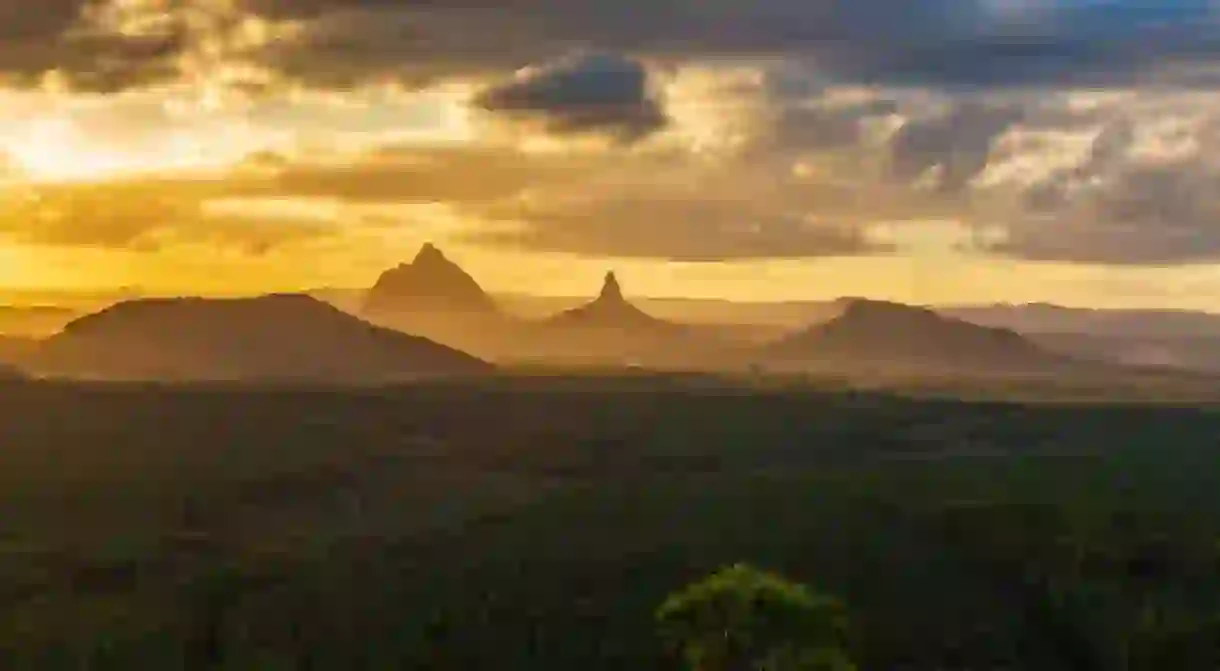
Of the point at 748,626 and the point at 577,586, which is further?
the point at 577,586

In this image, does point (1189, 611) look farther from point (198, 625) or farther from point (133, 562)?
point (133, 562)

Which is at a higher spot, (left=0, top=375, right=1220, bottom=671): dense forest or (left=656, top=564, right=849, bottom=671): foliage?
(left=656, top=564, right=849, bottom=671): foliage

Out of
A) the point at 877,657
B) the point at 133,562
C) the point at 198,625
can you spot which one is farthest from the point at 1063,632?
the point at 133,562

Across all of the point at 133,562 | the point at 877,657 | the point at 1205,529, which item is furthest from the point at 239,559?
the point at 1205,529

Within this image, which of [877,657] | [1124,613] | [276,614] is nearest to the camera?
[877,657]

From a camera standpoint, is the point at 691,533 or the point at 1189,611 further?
the point at 691,533

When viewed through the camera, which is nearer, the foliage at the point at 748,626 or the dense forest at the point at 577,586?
the foliage at the point at 748,626

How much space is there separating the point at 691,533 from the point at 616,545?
1364 cm

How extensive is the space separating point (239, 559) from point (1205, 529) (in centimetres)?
11536

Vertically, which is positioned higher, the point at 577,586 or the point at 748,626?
the point at 748,626

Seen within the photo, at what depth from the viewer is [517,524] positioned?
186750 millimetres

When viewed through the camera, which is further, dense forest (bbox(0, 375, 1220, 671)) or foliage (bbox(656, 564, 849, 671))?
dense forest (bbox(0, 375, 1220, 671))

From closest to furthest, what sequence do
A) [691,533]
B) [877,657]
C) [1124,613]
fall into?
[877,657] → [1124,613] → [691,533]

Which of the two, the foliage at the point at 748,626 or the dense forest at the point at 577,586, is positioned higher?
the foliage at the point at 748,626
